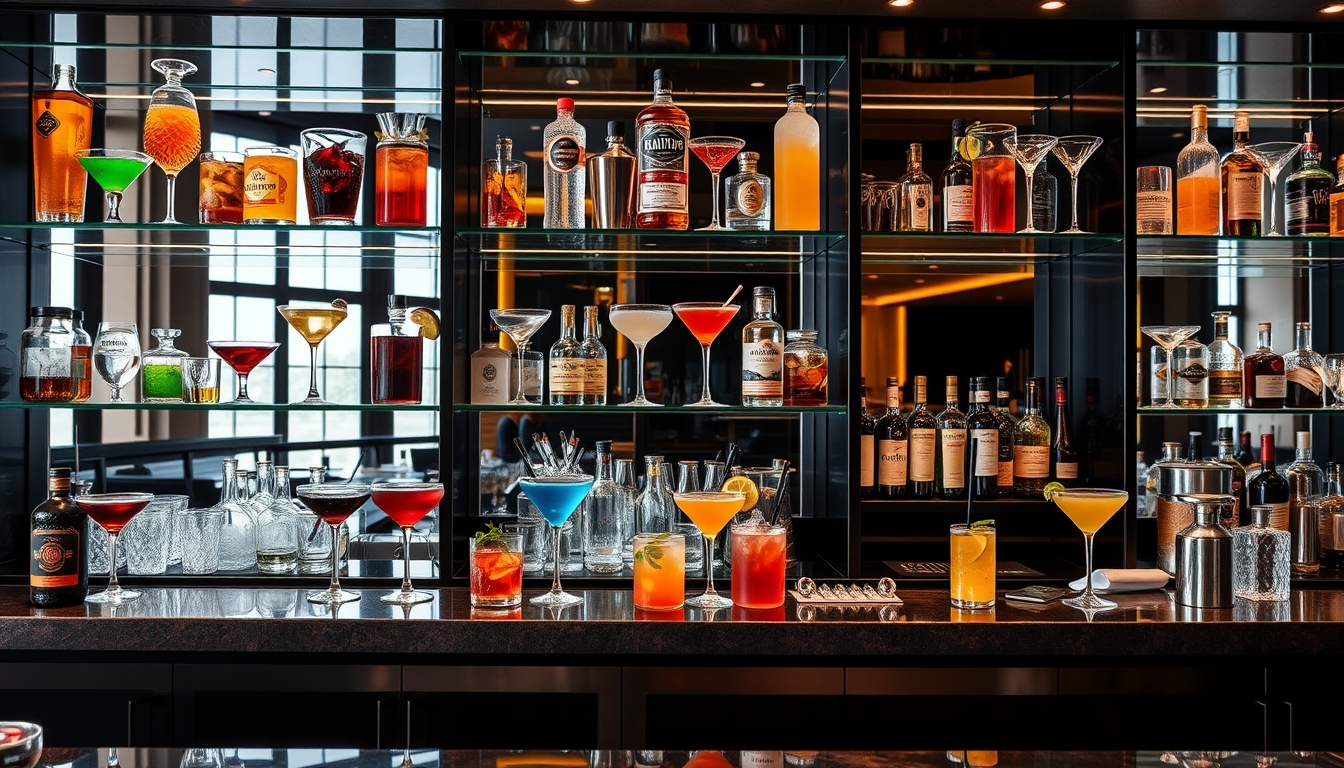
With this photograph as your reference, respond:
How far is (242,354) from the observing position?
220 centimetres

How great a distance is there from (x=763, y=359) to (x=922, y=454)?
1.70 feet

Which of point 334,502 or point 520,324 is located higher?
point 520,324

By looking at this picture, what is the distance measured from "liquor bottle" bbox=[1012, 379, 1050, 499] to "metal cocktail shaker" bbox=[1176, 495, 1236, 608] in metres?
0.39

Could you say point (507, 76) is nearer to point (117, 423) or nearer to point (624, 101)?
point (624, 101)

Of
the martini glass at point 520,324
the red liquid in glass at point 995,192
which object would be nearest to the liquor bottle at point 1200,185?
the red liquid in glass at point 995,192

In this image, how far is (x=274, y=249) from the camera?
2518 mm

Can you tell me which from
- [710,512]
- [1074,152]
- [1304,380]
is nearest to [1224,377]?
[1304,380]

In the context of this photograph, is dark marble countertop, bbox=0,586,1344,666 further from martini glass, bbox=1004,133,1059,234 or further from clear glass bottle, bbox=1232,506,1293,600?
martini glass, bbox=1004,133,1059,234

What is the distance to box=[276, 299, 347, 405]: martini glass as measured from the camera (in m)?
2.20

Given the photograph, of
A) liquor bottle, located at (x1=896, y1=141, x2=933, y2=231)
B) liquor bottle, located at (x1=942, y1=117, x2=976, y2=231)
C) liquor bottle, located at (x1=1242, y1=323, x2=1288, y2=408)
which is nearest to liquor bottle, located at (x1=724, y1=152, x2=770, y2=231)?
liquor bottle, located at (x1=896, y1=141, x2=933, y2=231)

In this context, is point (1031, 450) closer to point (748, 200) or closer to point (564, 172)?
point (748, 200)

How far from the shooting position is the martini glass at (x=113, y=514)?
2.05m

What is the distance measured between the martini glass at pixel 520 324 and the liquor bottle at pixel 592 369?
0.13 m

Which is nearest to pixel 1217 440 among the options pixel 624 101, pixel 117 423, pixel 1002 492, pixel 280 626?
pixel 1002 492
